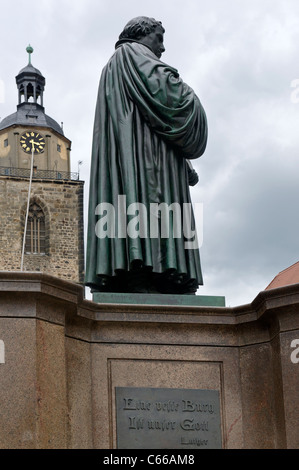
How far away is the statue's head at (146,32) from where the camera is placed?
8.66 m

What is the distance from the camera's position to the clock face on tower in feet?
253

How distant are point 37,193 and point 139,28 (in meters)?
65.2

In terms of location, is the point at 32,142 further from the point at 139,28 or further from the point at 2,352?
the point at 2,352

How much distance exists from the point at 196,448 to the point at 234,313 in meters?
0.99

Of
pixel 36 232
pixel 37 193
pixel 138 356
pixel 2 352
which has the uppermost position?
pixel 37 193

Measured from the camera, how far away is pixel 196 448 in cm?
724

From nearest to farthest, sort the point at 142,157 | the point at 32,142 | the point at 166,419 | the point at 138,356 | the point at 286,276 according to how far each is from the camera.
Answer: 1. the point at 166,419
2. the point at 138,356
3. the point at 142,157
4. the point at 286,276
5. the point at 32,142

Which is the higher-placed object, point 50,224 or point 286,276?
point 50,224

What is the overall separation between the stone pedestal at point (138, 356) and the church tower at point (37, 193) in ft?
195

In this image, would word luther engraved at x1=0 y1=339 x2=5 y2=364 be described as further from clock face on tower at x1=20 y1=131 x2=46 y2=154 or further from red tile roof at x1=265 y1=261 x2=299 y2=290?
clock face on tower at x1=20 y1=131 x2=46 y2=154

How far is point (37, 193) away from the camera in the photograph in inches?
2891

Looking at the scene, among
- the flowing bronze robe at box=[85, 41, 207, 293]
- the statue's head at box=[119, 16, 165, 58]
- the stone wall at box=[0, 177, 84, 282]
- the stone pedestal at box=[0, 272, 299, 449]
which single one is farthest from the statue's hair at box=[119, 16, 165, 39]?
the stone wall at box=[0, 177, 84, 282]

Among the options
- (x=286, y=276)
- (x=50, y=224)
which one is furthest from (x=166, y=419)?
(x=50, y=224)

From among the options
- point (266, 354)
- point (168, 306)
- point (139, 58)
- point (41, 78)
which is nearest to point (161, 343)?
point (168, 306)
